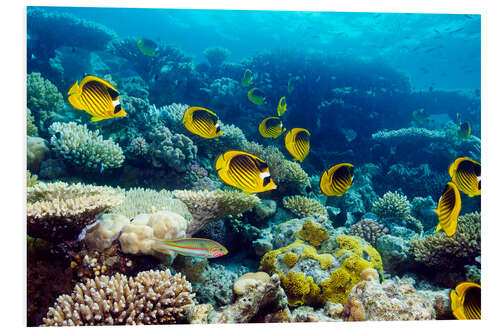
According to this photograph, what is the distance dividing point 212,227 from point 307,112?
7.24m

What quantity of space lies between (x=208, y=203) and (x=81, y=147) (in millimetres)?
2258

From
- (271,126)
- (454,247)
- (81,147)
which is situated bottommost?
(454,247)

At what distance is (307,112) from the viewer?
9.52m

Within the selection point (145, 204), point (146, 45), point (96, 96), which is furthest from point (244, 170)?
point (146, 45)

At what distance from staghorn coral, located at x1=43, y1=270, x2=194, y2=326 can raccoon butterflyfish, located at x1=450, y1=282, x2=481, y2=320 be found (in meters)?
2.15

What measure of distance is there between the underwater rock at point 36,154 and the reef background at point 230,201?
21mm

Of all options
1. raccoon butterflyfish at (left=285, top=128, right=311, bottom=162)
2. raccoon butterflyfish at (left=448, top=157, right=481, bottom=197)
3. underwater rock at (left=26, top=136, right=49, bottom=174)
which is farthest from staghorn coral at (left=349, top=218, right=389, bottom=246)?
underwater rock at (left=26, top=136, right=49, bottom=174)

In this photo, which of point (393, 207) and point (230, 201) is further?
point (393, 207)

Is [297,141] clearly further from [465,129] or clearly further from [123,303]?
[465,129]

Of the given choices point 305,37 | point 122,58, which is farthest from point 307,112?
point 305,37

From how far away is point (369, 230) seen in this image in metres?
4.13

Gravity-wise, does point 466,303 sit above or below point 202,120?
below
